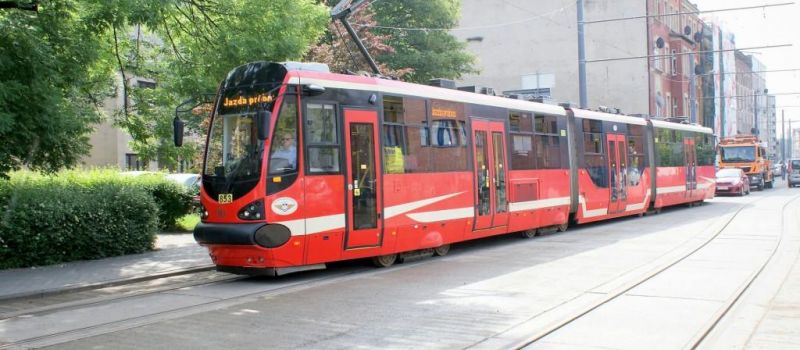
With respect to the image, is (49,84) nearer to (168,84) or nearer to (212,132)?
(212,132)

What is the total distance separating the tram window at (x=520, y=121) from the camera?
15.8 metres

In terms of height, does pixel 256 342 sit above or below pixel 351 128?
below

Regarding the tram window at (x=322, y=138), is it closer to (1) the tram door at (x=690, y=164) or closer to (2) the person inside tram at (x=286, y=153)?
(2) the person inside tram at (x=286, y=153)

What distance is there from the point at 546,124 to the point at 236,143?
879 centimetres

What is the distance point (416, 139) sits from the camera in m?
12.7

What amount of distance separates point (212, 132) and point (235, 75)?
0.94 m

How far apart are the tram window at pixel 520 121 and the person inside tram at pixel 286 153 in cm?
650

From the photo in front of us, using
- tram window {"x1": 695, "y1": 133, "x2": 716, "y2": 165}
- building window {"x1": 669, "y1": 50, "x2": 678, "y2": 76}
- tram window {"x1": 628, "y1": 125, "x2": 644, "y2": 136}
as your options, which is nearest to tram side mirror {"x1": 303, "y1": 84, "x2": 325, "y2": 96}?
tram window {"x1": 628, "y1": 125, "x2": 644, "y2": 136}

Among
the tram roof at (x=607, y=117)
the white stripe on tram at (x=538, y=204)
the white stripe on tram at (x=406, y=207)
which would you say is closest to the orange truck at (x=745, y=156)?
the tram roof at (x=607, y=117)

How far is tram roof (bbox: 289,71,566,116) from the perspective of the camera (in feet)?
35.8

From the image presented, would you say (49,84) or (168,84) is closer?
(49,84)

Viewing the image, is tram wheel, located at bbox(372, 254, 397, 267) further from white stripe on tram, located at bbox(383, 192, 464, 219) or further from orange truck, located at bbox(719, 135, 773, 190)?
orange truck, located at bbox(719, 135, 773, 190)

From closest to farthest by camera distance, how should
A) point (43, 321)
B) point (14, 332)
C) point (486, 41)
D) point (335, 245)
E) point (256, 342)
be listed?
point (256, 342) < point (14, 332) < point (43, 321) < point (335, 245) < point (486, 41)

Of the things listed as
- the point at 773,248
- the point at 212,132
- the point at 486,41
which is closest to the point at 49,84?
the point at 212,132
